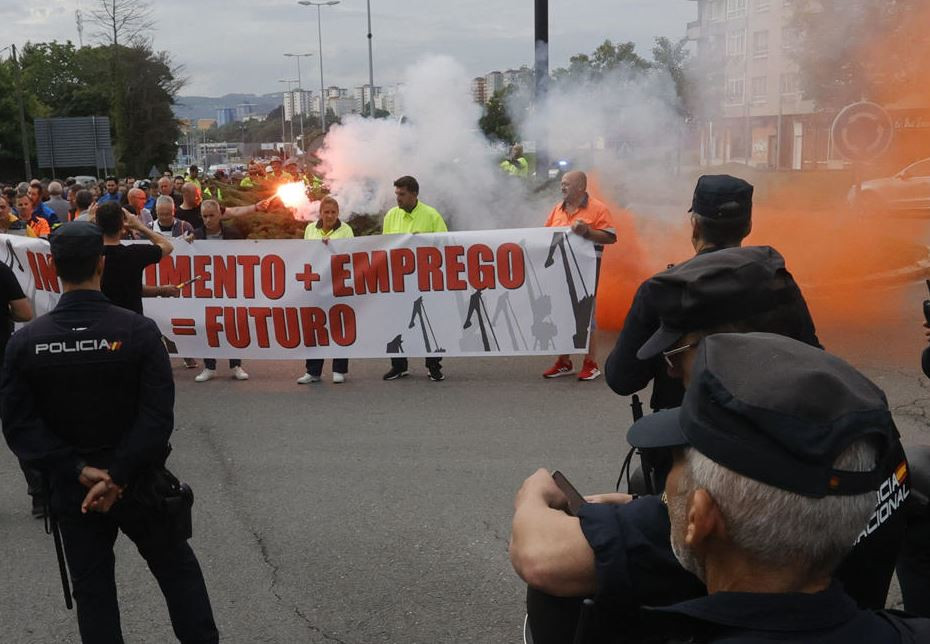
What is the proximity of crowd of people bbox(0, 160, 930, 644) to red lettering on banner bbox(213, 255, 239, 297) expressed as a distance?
17.8 feet

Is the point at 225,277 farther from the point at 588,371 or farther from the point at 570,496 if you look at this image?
the point at 570,496

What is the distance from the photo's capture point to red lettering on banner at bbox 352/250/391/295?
28.8 feet

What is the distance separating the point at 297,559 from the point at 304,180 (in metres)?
10.9

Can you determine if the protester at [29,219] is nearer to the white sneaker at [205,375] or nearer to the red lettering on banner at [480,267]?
the white sneaker at [205,375]

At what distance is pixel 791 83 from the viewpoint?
14.4 m

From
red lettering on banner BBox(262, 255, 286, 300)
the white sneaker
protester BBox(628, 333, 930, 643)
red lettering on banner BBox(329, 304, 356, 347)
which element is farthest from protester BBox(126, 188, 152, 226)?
protester BBox(628, 333, 930, 643)

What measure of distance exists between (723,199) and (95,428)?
2.44 meters

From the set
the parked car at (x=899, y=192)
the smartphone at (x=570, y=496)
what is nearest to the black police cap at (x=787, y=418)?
the smartphone at (x=570, y=496)

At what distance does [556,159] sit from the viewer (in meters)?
12.6

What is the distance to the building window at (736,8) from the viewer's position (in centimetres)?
1356

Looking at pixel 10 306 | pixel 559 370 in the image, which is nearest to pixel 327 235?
pixel 559 370

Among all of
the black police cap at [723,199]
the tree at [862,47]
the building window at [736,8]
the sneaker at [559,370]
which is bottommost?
the sneaker at [559,370]

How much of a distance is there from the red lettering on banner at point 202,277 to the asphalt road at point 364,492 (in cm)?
83

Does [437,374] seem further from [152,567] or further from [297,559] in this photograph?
[152,567]
